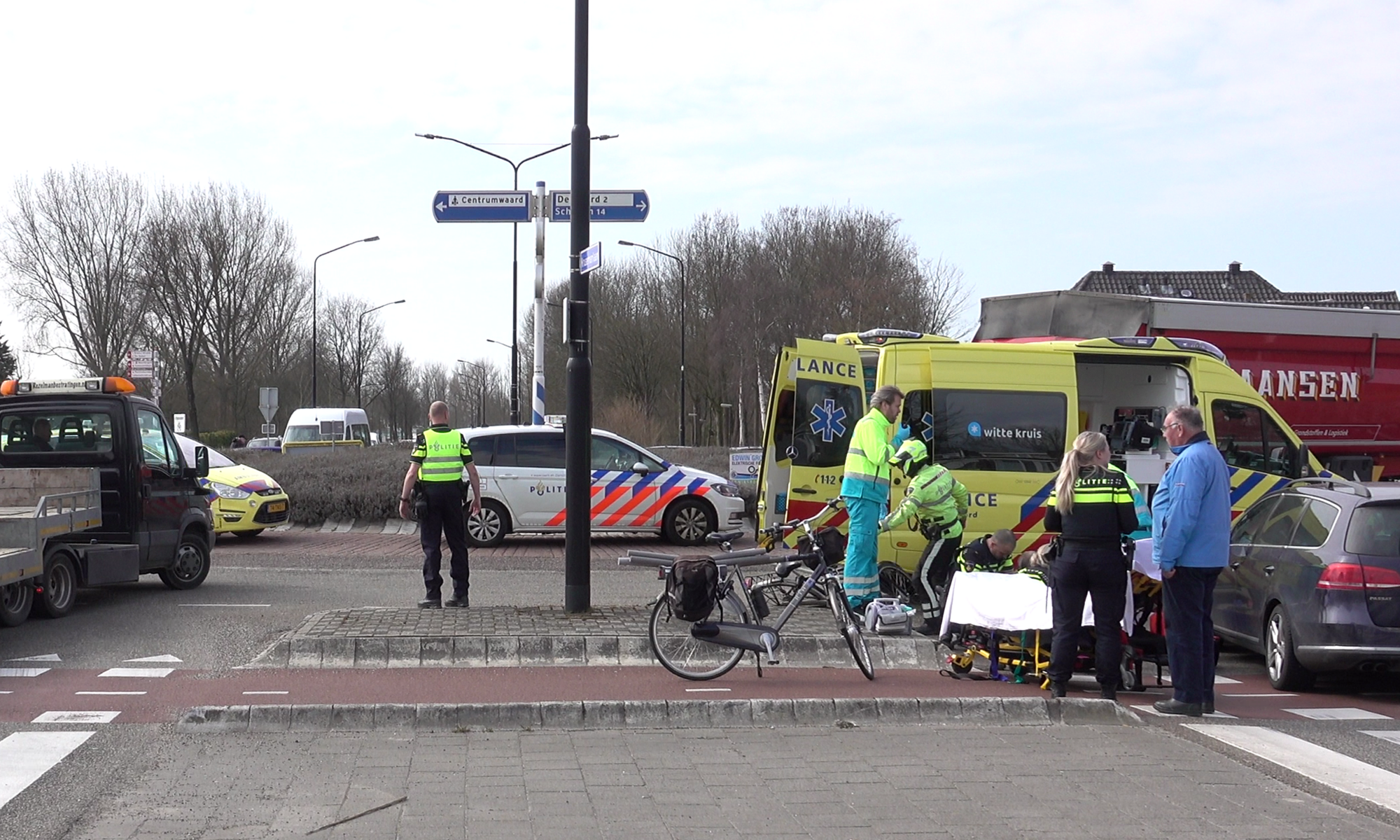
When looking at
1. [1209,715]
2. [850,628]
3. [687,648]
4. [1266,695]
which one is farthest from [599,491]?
[1209,715]

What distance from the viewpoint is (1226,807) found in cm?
579

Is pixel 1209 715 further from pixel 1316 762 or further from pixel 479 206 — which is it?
pixel 479 206

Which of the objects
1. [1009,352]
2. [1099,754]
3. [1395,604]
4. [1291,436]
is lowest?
[1099,754]

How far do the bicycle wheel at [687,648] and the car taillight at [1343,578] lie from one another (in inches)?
151

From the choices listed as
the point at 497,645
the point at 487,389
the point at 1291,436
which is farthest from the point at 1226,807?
the point at 487,389

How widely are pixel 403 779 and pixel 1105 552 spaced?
437cm

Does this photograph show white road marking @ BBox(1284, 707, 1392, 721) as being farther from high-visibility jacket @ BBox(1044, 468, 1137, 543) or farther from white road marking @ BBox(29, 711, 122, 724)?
white road marking @ BBox(29, 711, 122, 724)

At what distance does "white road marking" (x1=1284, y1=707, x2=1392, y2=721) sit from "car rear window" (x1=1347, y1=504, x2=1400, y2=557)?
1.03 metres

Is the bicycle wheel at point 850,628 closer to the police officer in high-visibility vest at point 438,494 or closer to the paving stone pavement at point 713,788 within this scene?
the paving stone pavement at point 713,788

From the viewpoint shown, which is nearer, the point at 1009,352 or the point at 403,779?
the point at 403,779

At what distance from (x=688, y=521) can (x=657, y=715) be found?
10753 millimetres

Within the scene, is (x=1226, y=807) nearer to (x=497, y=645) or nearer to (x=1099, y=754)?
(x=1099, y=754)

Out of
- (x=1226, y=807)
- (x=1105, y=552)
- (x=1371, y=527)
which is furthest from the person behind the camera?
(x=1371, y=527)

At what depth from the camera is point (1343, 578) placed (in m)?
8.31
